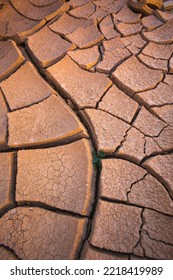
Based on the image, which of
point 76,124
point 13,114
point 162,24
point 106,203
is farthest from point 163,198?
point 162,24

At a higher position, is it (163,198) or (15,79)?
(15,79)

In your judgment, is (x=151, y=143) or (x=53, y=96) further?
(x=53, y=96)

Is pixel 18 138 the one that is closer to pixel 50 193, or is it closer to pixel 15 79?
pixel 50 193

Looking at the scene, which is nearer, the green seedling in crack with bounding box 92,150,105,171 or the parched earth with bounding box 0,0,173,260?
the parched earth with bounding box 0,0,173,260

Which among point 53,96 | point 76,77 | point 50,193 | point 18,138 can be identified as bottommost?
point 50,193

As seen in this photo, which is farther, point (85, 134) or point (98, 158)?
point (85, 134)

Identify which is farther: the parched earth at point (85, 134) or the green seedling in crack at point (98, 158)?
the green seedling in crack at point (98, 158)
